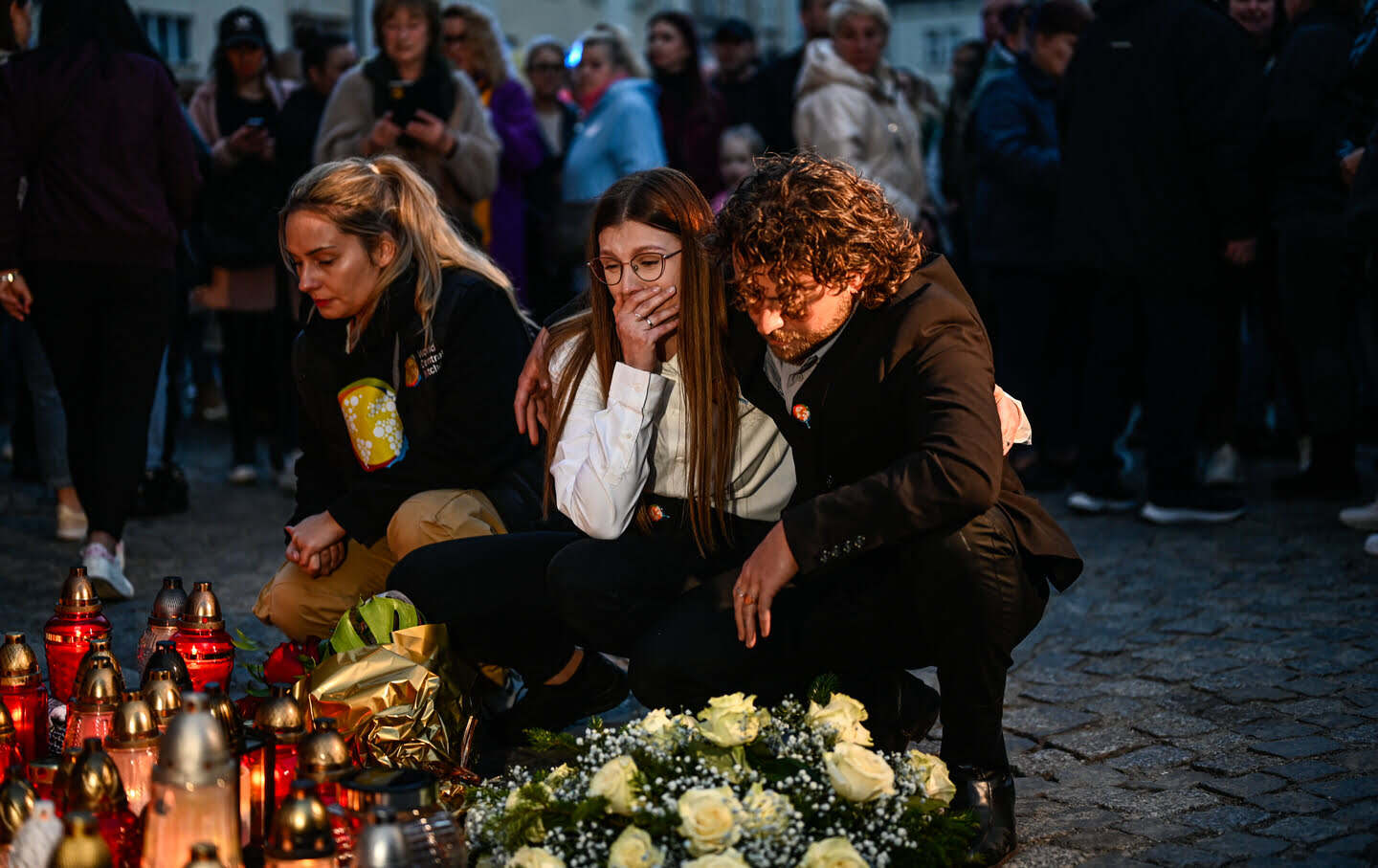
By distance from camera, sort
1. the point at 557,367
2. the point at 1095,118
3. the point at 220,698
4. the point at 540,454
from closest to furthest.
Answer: the point at 220,698 → the point at 557,367 → the point at 540,454 → the point at 1095,118

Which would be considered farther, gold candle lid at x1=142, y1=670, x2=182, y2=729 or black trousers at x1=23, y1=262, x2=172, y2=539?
black trousers at x1=23, y1=262, x2=172, y2=539

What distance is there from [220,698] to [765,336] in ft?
4.37

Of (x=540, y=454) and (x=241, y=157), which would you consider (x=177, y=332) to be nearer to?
(x=241, y=157)

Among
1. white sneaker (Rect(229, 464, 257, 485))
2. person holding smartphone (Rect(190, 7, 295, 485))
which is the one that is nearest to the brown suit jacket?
person holding smartphone (Rect(190, 7, 295, 485))

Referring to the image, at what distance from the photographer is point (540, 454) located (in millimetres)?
4324

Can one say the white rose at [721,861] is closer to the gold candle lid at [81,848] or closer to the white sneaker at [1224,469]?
the gold candle lid at [81,848]

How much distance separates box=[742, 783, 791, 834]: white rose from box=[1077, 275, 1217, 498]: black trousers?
13.9 feet

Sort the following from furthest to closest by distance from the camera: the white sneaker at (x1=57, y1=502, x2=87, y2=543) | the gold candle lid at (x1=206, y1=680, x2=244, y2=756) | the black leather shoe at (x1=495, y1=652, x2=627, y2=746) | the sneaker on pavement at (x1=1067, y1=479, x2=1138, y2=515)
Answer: the sneaker on pavement at (x1=1067, y1=479, x2=1138, y2=515) < the white sneaker at (x1=57, y1=502, x2=87, y2=543) < the black leather shoe at (x1=495, y1=652, x2=627, y2=746) < the gold candle lid at (x1=206, y1=680, x2=244, y2=756)

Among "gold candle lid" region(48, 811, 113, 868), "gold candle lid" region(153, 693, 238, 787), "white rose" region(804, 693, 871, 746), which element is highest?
"gold candle lid" region(153, 693, 238, 787)

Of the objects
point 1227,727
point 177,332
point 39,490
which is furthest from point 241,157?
point 1227,727

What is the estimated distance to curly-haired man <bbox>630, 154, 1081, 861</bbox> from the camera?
295cm

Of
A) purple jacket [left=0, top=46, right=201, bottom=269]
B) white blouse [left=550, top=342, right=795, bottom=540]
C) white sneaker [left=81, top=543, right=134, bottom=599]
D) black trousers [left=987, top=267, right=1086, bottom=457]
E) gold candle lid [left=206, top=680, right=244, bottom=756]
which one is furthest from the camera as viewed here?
black trousers [left=987, top=267, right=1086, bottom=457]

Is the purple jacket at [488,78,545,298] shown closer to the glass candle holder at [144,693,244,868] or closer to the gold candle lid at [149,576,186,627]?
the gold candle lid at [149,576,186,627]

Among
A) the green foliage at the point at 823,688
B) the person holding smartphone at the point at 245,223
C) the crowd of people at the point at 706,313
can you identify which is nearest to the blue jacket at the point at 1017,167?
the crowd of people at the point at 706,313
